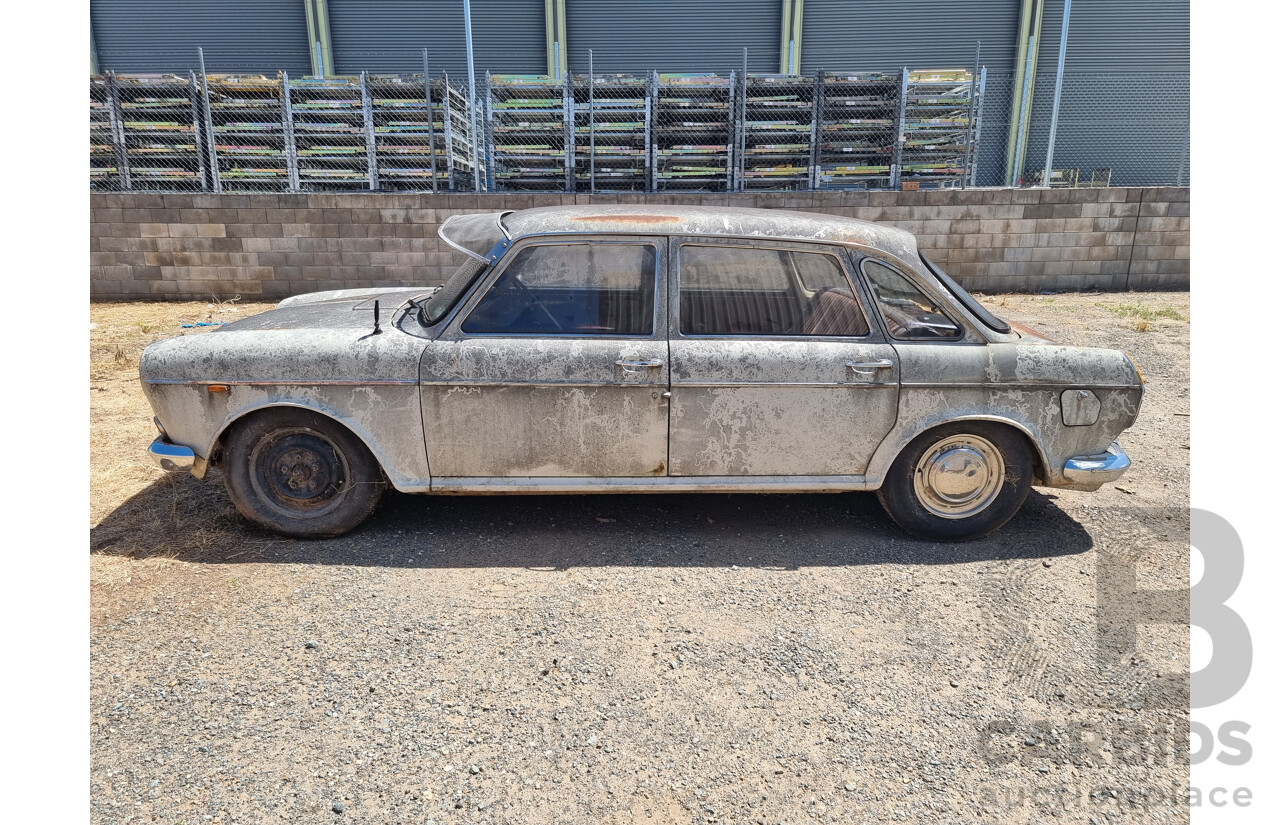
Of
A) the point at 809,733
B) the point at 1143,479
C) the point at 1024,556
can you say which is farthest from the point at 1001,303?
the point at 809,733

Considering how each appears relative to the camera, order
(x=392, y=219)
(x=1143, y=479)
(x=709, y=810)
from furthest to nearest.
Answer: (x=392, y=219) → (x=1143, y=479) → (x=709, y=810)

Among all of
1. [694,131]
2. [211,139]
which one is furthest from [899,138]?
[211,139]

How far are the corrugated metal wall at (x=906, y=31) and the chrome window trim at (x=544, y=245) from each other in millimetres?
13965

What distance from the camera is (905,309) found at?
361 cm

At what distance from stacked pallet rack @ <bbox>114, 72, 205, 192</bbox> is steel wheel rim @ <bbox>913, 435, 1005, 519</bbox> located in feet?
34.3

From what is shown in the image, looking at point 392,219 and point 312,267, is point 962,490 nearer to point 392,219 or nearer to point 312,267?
point 392,219

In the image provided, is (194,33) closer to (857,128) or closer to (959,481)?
(857,128)

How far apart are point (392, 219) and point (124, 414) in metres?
4.90

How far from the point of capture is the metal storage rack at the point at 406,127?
10.1 m

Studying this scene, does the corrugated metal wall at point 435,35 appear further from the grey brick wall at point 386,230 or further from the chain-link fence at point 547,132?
the grey brick wall at point 386,230

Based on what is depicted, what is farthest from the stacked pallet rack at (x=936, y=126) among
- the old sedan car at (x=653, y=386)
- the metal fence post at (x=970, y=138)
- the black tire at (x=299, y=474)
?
the black tire at (x=299, y=474)

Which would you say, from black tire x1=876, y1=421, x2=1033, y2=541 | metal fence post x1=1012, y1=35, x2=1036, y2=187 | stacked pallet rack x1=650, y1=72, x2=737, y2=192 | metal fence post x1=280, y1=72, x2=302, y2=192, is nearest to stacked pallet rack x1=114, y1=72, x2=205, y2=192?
metal fence post x1=280, y1=72, x2=302, y2=192

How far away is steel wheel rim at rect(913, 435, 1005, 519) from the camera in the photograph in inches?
142

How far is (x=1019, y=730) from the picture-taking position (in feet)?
8.17
